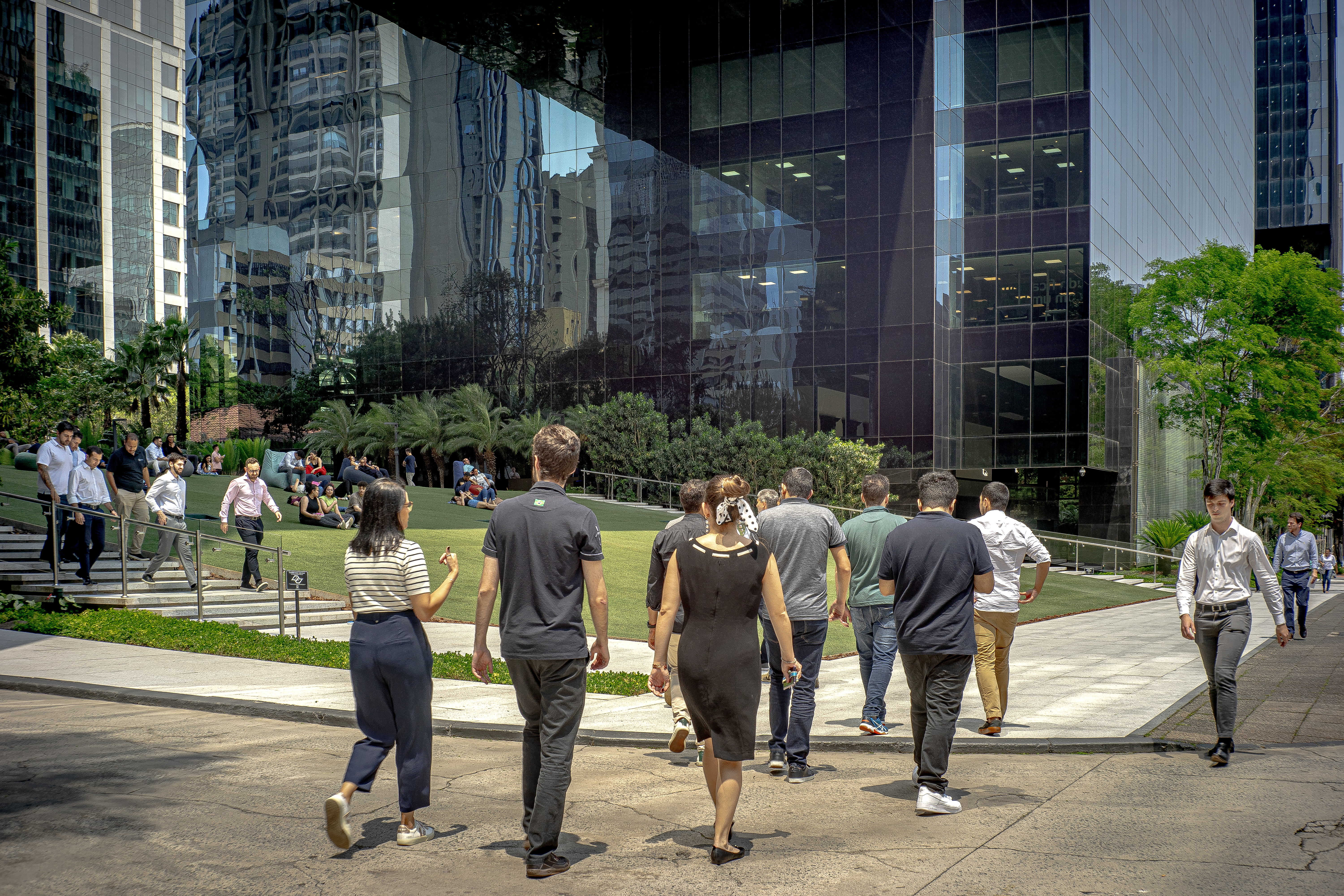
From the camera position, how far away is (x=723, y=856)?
511cm

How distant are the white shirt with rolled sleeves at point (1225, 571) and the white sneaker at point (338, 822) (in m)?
5.72

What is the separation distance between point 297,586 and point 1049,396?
28.4 metres

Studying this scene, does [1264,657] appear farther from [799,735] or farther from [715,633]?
[715,633]

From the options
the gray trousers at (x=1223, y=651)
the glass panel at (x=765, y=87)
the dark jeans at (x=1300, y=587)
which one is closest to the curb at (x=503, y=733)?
the gray trousers at (x=1223, y=651)

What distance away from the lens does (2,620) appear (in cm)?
1362

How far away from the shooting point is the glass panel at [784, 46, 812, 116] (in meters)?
39.0

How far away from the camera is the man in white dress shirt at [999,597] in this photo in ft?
27.2

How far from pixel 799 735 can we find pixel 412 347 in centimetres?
4130

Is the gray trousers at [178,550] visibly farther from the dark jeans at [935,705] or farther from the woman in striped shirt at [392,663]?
the dark jeans at [935,705]

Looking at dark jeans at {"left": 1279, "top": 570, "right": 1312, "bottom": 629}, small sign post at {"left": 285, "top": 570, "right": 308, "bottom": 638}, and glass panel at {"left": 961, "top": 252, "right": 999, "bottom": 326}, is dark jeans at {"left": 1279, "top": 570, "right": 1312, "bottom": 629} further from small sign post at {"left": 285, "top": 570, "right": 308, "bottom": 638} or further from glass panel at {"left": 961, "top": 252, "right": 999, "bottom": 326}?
glass panel at {"left": 961, "top": 252, "right": 999, "bottom": 326}

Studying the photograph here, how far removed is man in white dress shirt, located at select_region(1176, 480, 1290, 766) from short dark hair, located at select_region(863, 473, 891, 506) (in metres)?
2.16

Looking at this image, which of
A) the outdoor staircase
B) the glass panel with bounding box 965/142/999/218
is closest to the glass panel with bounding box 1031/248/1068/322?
the glass panel with bounding box 965/142/999/218

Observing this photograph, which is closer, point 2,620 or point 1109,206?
point 2,620

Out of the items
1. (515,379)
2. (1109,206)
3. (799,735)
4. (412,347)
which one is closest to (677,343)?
(515,379)
